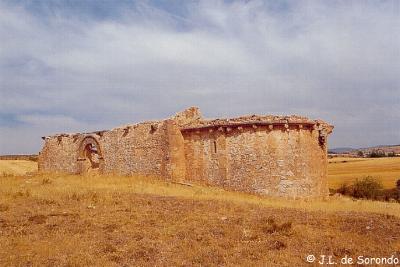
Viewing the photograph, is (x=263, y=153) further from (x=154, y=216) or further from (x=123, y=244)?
(x=123, y=244)

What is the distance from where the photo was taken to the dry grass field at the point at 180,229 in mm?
7633

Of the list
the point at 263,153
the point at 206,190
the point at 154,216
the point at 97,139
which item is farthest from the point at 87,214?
the point at 97,139

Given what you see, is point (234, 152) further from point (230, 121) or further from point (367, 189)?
point (367, 189)

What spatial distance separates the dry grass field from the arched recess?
6.23 meters

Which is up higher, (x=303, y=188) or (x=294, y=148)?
(x=294, y=148)

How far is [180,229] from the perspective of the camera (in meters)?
9.48

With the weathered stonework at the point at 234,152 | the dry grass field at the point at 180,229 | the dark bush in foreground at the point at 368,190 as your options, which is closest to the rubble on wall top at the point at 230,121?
the weathered stonework at the point at 234,152

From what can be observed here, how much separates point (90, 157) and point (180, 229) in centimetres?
1380

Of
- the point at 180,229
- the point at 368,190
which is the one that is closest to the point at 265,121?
the point at 180,229

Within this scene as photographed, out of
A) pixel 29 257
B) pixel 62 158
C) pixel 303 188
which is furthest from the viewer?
pixel 62 158

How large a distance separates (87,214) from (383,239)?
7394 millimetres

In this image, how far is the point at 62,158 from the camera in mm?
22812

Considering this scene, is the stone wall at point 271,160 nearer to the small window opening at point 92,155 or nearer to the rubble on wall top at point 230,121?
the rubble on wall top at point 230,121

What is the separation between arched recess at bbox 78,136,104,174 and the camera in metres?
20.7
